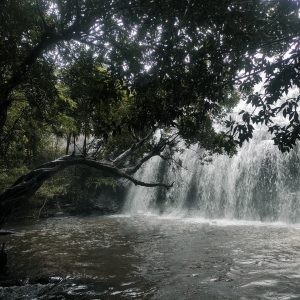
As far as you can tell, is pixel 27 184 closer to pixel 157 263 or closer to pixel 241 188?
pixel 157 263

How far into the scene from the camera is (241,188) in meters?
22.5

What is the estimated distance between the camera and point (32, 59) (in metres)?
8.10

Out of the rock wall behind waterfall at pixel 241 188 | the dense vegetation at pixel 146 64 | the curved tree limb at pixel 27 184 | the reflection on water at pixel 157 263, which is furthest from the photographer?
the rock wall behind waterfall at pixel 241 188

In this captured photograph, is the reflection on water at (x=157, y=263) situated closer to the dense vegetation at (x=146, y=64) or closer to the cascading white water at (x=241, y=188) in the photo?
the dense vegetation at (x=146, y=64)

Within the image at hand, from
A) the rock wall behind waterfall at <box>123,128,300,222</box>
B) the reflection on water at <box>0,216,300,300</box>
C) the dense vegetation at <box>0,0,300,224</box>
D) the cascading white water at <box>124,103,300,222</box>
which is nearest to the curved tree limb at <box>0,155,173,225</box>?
the dense vegetation at <box>0,0,300,224</box>

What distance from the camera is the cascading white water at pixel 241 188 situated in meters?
20.8

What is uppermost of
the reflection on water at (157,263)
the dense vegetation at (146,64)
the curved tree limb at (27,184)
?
the dense vegetation at (146,64)

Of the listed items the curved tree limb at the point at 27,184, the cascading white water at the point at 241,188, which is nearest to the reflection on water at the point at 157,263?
the curved tree limb at the point at 27,184

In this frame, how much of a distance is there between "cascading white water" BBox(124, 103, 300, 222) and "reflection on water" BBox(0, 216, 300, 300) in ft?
12.1

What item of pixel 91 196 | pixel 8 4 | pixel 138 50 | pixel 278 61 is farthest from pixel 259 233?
pixel 91 196

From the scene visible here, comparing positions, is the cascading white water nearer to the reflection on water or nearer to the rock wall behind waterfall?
the rock wall behind waterfall

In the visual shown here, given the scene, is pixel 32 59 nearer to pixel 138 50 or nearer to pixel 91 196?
pixel 138 50

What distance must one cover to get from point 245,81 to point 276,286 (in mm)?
4768

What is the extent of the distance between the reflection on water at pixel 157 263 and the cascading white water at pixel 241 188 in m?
3.69
